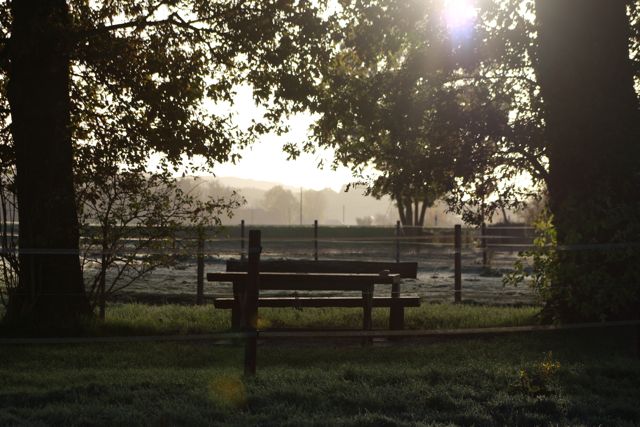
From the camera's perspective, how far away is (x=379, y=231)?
2891 inches

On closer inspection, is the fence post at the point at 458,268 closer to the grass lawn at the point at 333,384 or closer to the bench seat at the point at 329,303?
the bench seat at the point at 329,303

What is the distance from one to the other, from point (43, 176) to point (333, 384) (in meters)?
7.18

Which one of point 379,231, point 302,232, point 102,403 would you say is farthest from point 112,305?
point 379,231

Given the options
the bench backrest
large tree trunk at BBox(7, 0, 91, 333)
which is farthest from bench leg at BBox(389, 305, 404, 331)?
large tree trunk at BBox(7, 0, 91, 333)

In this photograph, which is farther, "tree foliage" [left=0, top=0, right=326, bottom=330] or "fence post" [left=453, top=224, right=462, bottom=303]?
"fence post" [left=453, top=224, right=462, bottom=303]

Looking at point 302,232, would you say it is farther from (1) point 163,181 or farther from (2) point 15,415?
(2) point 15,415

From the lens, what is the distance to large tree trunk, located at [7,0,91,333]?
12992 mm

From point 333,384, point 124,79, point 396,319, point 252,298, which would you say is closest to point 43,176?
point 124,79

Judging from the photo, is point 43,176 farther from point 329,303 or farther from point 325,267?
point 329,303

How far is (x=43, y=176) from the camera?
1326 cm

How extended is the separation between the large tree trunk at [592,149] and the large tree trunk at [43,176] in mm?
7174

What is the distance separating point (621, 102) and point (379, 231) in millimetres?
61676

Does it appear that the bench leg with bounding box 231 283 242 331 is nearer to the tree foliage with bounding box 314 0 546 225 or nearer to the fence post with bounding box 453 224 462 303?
the tree foliage with bounding box 314 0 546 225

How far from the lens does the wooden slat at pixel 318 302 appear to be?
11.8m
